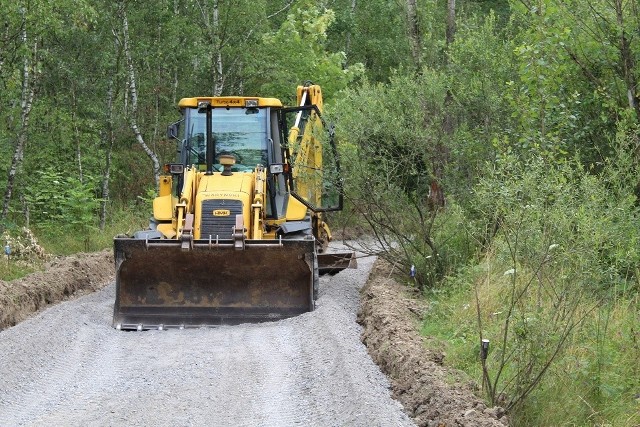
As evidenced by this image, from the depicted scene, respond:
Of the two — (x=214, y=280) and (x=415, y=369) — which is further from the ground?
(x=214, y=280)

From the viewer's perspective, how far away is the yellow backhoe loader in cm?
1212

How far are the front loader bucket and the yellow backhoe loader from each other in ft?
0.04

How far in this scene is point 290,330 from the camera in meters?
11.2

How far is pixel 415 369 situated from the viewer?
27.5 ft

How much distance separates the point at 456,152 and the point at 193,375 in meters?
6.56

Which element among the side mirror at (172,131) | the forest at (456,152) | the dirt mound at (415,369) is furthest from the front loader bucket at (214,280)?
the side mirror at (172,131)

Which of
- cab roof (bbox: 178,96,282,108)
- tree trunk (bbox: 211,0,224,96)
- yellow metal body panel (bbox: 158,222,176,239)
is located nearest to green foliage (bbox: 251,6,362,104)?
tree trunk (bbox: 211,0,224,96)

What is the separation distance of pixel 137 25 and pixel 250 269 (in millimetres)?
14765

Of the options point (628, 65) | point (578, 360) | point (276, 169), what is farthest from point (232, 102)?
point (578, 360)

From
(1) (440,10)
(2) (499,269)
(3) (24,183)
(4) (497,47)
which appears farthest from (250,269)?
(1) (440,10)

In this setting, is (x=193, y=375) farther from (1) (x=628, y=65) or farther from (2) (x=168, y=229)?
(1) (x=628, y=65)

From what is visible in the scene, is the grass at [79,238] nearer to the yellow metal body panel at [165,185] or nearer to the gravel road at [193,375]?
the yellow metal body panel at [165,185]

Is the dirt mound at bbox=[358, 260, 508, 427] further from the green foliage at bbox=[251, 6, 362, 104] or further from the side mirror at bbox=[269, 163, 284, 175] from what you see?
the green foliage at bbox=[251, 6, 362, 104]

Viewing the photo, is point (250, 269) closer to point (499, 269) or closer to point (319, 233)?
point (499, 269)
